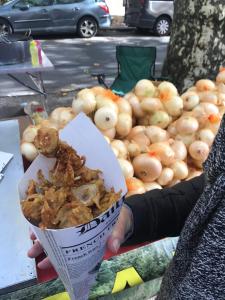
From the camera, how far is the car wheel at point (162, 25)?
11.8 metres

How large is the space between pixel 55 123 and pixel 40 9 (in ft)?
32.2

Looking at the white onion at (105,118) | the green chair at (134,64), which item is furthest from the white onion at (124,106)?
the green chair at (134,64)

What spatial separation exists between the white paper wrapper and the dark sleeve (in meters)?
0.19

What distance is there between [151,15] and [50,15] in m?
3.26

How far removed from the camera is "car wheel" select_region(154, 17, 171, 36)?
11.8 metres

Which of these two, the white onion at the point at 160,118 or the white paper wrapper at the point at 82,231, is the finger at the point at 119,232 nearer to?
the white paper wrapper at the point at 82,231

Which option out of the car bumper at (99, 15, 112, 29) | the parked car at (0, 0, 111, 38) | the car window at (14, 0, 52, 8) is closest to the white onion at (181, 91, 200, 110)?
the parked car at (0, 0, 111, 38)

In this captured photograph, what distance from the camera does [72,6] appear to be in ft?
35.8

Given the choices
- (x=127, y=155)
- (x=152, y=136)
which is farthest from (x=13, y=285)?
(x=152, y=136)

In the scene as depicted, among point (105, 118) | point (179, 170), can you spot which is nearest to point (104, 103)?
point (105, 118)

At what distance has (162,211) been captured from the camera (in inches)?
44.5

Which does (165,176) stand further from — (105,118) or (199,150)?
(105,118)

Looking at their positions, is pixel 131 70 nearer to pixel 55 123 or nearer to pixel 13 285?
pixel 55 123

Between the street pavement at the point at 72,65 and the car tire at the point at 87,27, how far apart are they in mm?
231
